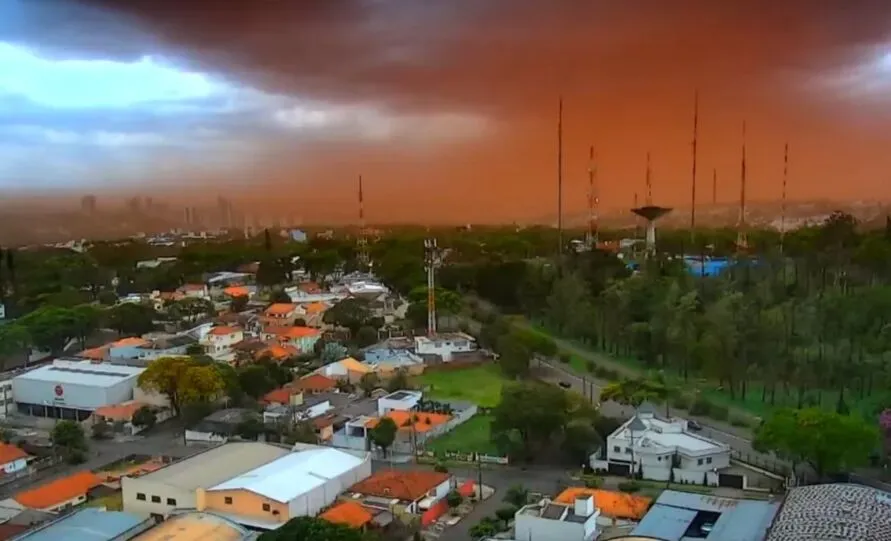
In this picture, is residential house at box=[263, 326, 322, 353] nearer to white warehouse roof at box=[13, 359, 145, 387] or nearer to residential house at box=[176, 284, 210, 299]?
white warehouse roof at box=[13, 359, 145, 387]

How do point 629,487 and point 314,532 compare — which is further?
point 629,487

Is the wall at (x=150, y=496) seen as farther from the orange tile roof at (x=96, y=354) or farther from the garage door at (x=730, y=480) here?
the orange tile roof at (x=96, y=354)

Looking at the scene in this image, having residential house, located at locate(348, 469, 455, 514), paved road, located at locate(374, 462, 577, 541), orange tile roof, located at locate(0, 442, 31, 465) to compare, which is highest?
residential house, located at locate(348, 469, 455, 514)

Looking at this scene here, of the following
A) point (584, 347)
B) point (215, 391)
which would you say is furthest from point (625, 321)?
point (215, 391)

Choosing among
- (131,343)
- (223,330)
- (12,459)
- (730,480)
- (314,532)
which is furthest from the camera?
(223,330)

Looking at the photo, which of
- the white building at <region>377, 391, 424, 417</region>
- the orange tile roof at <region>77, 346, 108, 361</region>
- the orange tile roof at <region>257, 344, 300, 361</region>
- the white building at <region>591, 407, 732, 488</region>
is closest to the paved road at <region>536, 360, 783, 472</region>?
the white building at <region>591, 407, 732, 488</region>

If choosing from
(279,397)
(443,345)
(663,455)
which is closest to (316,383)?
(279,397)

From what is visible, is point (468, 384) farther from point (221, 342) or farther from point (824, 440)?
point (824, 440)
